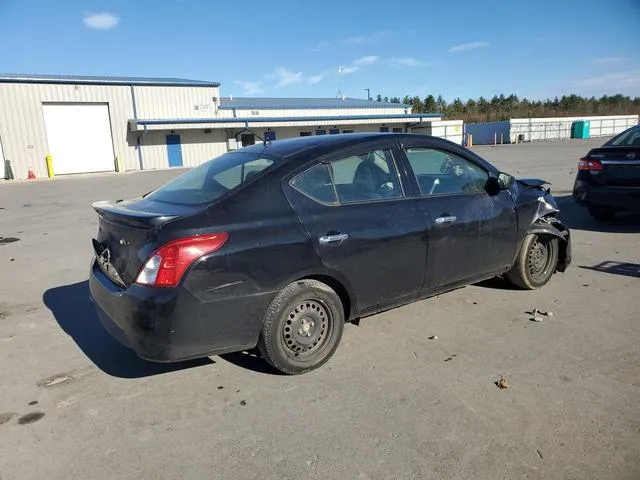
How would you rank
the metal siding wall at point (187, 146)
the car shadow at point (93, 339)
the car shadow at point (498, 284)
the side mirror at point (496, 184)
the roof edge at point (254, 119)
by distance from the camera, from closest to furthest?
the car shadow at point (93, 339) → the side mirror at point (496, 184) → the car shadow at point (498, 284) → the roof edge at point (254, 119) → the metal siding wall at point (187, 146)

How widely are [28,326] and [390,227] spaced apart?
3.55 metres

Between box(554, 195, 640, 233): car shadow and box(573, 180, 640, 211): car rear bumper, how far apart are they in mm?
447

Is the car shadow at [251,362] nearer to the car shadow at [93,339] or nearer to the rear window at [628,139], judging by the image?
the car shadow at [93,339]

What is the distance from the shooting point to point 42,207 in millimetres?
14000

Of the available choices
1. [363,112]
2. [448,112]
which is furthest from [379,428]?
[448,112]

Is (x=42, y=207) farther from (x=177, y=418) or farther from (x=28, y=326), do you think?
(x=177, y=418)

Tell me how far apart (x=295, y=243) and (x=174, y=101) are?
33.2 meters

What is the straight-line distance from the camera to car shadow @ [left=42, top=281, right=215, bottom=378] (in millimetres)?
3699

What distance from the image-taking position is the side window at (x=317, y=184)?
3.59 m

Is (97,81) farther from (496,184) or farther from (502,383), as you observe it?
(502,383)

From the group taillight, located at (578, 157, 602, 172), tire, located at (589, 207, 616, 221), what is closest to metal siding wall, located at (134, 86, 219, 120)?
tire, located at (589, 207, 616, 221)

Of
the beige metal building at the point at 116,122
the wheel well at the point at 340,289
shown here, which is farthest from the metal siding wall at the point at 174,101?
the wheel well at the point at 340,289

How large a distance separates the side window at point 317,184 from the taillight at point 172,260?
0.88m

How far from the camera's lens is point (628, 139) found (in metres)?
7.80
